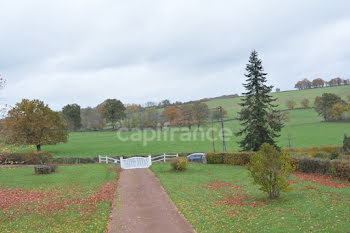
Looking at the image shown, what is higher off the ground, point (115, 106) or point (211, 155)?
point (115, 106)

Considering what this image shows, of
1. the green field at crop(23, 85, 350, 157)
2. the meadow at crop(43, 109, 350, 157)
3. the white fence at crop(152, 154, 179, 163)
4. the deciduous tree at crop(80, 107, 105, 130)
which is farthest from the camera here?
the deciduous tree at crop(80, 107, 105, 130)

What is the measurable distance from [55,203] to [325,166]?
18277 mm

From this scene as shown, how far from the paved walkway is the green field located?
92.9ft

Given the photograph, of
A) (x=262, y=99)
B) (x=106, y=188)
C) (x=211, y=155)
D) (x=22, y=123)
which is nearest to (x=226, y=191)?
(x=106, y=188)

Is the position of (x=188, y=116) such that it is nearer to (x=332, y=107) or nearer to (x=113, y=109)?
(x=113, y=109)

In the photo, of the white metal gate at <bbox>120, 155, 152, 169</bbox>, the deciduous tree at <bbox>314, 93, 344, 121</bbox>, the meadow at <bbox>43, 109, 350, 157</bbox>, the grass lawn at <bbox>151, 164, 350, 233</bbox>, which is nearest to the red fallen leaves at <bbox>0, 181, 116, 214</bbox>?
the grass lawn at <bbox>151, 164, 350, 233</bbox>

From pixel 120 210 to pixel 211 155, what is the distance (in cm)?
2048

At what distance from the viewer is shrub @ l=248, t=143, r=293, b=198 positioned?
13.3 metres

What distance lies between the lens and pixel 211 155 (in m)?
32.4

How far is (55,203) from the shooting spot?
1461cm

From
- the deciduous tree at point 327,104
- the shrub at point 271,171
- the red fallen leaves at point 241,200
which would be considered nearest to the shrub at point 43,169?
A: the red fallen leaves at point 241,200

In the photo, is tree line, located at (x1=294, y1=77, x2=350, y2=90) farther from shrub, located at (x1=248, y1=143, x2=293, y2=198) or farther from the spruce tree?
shrub, located at (x1=248, y1=143, x2=293, y2=198)

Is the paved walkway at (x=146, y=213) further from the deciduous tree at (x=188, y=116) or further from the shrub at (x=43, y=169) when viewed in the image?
the deciduous tree at (x=188, y=116)

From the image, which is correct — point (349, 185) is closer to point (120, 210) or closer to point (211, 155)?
point (120, 210)
